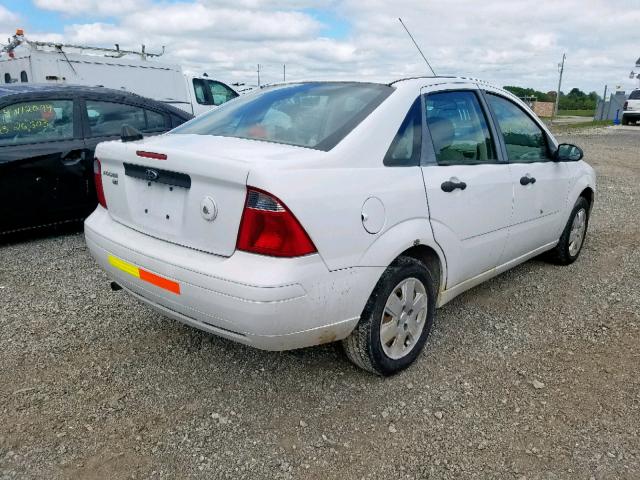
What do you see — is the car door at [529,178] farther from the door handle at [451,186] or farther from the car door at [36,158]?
the car door at [36,158]

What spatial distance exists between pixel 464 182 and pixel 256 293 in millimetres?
1492

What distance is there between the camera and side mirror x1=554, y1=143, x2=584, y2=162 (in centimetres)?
419

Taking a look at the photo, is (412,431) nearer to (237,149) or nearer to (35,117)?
(237,149)

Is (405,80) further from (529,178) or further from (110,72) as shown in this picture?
(110,72)

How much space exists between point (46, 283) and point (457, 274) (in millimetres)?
3129

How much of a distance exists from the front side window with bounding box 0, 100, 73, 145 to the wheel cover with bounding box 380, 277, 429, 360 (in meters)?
4.02

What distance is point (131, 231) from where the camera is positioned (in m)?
2.84

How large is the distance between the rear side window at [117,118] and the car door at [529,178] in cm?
388

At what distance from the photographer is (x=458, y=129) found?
3.29 m

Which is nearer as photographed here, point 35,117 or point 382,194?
point 382,194

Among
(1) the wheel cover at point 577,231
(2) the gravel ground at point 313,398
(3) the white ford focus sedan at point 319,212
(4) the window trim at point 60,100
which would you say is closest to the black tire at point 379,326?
(3) the white ford focus sedan at point 319,212

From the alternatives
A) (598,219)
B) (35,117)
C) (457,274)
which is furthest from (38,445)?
(598,219)

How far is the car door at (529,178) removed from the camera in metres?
3.71

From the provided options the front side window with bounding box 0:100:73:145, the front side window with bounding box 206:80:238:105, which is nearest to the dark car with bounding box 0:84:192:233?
the front side window with bounding box 0:100:73:145
